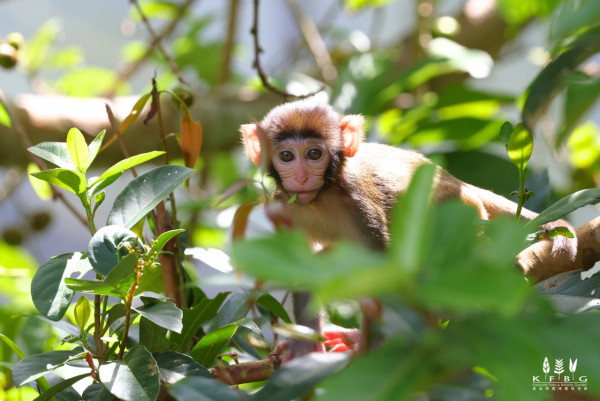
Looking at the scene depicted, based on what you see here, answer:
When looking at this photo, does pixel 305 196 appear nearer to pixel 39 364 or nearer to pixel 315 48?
pixel 39 364

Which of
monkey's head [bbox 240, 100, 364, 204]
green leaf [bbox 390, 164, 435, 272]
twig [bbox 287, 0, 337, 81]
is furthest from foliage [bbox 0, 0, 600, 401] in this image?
twig [bbox 287, 0, 337, 81]

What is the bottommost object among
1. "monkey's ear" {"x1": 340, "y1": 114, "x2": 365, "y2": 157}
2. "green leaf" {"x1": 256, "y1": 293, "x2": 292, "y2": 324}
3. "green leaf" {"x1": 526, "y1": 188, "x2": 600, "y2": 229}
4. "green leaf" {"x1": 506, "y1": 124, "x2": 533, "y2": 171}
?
"green leaf" {"x1": 256, "y1": 293, "x2": 292, "y2": 324}

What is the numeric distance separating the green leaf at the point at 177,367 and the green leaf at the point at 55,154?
0.31 meters

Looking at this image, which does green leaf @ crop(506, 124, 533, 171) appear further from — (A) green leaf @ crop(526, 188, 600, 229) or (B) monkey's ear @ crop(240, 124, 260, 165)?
(B) monkey's ear @ crop(240, 124, 260, 165)

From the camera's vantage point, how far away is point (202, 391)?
680 millimetres

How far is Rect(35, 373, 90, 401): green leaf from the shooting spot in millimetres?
861

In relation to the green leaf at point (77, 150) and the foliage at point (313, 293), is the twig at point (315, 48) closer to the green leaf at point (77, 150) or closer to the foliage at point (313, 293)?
the foliage at point (313, 293)

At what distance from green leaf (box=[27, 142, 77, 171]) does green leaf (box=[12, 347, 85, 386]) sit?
0.26 metres

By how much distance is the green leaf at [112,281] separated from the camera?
0.79 m

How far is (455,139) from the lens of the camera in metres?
2.54

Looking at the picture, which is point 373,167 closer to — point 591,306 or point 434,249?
point 591,306

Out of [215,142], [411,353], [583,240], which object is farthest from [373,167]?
[215,142]

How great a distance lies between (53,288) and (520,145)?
719 millimetres

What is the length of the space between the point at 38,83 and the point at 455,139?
2.01 metres
